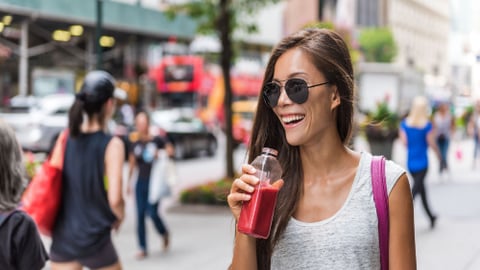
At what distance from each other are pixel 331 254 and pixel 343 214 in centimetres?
13

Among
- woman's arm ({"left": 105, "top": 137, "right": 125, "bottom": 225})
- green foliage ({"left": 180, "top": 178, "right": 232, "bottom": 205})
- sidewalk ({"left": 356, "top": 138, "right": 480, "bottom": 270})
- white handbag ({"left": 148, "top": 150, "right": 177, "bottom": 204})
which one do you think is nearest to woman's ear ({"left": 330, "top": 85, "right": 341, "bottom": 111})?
woman's arm ({"left": 105, "top": 137, "right": 125, "bottom": 225})

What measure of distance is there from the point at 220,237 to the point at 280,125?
811 centimetres

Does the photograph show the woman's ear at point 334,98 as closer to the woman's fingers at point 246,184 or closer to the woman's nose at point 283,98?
the woman's nose at point 283,98

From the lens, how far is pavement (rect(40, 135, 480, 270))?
8.71 meters

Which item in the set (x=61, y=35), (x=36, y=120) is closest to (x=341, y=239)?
(x=61, y=35)

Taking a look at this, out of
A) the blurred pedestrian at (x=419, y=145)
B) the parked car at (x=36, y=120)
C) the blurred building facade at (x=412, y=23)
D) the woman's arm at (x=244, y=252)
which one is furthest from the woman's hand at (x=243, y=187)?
the blurred building facade at (x=412, y=23)

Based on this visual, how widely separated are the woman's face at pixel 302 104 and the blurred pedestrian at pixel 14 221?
1.25 metres

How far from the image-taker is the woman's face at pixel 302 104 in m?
2.44

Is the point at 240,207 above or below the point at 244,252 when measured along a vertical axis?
above

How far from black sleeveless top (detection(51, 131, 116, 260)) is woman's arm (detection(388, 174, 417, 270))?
2.74 m

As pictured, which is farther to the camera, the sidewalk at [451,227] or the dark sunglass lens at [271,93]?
the sidewalk at [451,227]

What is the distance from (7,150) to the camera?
127 inches

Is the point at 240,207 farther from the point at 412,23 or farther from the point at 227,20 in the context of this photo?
the point at 412,23

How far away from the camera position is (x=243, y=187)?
2244 mm
